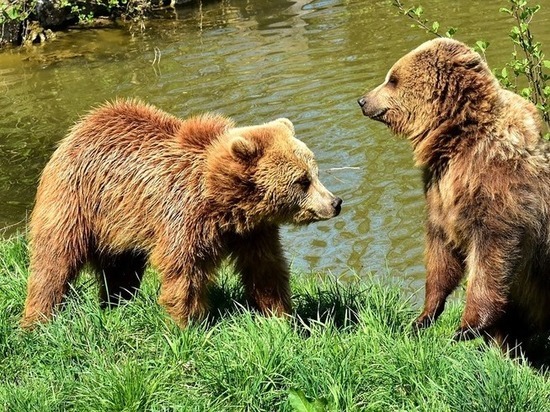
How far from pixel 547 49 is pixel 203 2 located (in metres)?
8.16

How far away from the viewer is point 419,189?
7977 millimetres

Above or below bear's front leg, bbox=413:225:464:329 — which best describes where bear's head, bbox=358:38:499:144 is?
above

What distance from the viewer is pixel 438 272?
4.79 meters

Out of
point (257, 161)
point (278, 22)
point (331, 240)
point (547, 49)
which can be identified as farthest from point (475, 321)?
point (278, 22)

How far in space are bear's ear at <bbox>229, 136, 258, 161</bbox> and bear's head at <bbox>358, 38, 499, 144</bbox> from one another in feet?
2.84

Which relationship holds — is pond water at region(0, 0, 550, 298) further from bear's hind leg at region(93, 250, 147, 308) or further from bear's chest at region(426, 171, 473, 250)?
bear's hind leg at region(93, 250, 147, 308)

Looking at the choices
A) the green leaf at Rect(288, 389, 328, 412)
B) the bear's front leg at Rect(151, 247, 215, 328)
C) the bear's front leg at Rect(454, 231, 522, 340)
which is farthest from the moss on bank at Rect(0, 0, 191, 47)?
the green leaf at Rect(288, 389, 328, 412)

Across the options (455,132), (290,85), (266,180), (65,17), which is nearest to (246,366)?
(266,180)

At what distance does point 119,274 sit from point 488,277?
2258 millimetres

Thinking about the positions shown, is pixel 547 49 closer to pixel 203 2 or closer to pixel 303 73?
pixel 303 73

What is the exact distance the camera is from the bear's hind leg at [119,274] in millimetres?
5039

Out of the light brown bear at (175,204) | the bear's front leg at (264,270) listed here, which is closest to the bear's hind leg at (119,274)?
the light brown bear at (175,204)

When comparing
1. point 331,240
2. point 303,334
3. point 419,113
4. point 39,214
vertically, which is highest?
point 419,113

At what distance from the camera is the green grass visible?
3719 mm
